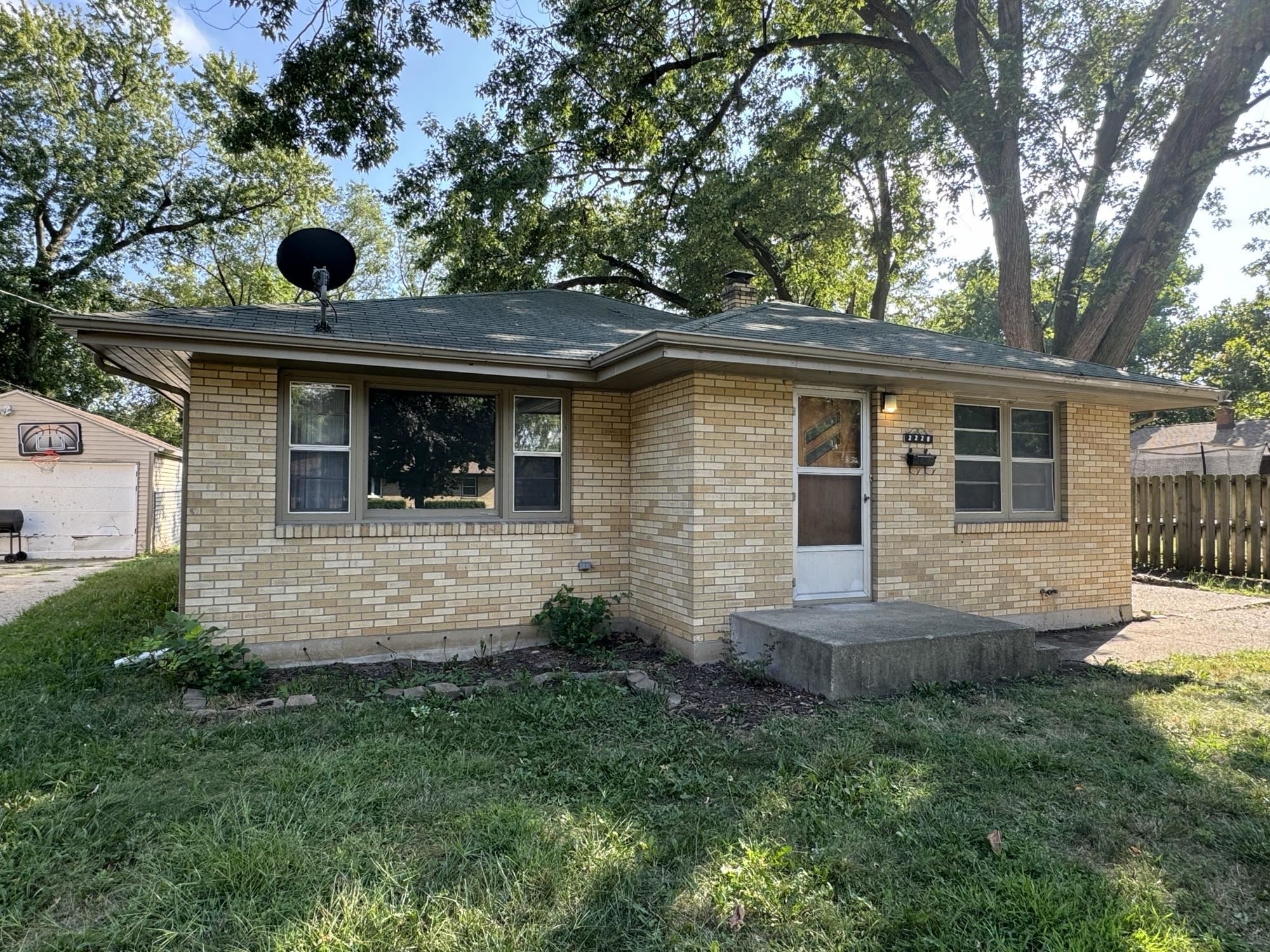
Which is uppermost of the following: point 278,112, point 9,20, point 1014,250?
point 9,20

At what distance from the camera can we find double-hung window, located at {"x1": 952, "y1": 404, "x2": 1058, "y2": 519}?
752cm

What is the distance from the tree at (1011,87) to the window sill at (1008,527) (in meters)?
4.47

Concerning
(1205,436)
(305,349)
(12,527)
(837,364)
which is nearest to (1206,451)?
(1205,436)

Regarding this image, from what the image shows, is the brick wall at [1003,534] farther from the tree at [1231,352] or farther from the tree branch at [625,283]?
the tree at [1231,352]

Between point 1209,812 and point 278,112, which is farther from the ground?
point 278,112

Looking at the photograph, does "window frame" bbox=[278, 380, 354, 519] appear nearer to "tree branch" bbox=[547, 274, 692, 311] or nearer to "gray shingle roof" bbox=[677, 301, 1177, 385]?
"gray shingle roof" bbox=[677, 301, 1177, 385]

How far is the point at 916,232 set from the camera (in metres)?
18.0

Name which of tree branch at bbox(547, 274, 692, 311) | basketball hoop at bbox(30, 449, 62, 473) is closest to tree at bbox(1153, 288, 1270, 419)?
tree branch at bbox(547, 274, 692, 311)

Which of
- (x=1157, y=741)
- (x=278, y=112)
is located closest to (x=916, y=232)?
(x=278, y=112)

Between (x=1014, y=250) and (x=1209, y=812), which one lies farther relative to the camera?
(x=1014, y=250)

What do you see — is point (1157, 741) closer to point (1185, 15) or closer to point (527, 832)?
point (527, 832)

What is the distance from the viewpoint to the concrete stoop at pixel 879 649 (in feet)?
16.6

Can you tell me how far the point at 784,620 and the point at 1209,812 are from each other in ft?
9.79

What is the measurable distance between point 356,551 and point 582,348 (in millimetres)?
2918
